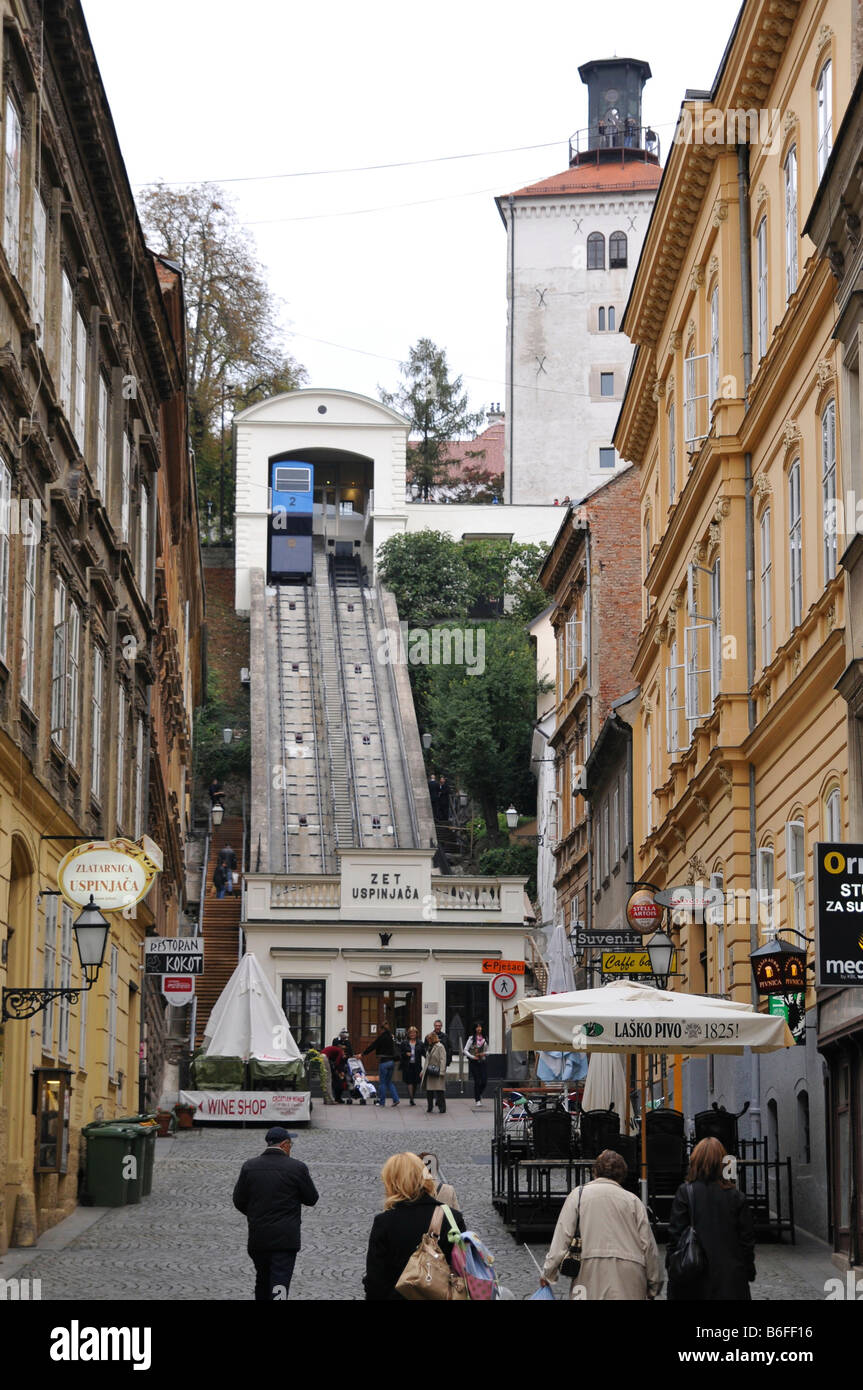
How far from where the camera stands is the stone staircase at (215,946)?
4594 centimetres

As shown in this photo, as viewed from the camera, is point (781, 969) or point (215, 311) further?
point (215, 311)

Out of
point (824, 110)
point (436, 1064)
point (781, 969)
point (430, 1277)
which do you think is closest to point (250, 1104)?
point (436, 1064)

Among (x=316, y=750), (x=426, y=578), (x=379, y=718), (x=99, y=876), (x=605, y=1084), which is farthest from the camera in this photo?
(x=426, y=578)

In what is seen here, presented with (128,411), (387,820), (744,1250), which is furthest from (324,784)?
(744,1250)

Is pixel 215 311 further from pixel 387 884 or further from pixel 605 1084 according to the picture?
pixel 605 1084

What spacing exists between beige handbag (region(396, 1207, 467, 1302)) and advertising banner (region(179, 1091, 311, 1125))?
22886 mm

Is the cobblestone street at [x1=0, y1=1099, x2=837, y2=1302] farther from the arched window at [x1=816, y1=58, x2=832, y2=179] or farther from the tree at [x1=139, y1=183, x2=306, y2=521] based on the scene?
the tree at [x1=139, y1=183, x2=306, y2=521]

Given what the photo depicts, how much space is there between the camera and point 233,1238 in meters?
19.2

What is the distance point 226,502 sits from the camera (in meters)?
89.7

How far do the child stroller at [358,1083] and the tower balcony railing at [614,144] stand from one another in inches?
2802

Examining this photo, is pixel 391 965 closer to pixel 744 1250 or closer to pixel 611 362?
pixel 744 1250

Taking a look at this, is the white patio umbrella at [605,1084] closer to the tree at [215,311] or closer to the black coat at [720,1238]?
the black coat at [720,1238]

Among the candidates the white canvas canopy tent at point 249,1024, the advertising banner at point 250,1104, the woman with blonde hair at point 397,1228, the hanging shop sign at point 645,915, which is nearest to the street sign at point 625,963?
the hanging shop sign at point 645,915

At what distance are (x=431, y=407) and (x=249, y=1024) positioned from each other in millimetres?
73552
